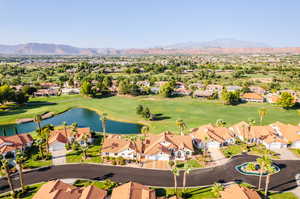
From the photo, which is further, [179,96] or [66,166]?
[179,96]

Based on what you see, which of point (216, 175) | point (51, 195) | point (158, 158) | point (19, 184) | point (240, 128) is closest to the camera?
point (51, 195)

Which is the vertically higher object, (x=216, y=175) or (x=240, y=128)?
(x=240, y=128)

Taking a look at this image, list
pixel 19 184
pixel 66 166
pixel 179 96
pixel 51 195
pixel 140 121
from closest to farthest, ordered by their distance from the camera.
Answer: pixel 51 195 < pixel 19 184 < pixel 66 166 < pixel 140 121 < pixel 179 96

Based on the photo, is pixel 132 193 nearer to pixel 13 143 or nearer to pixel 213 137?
pixel 213 137

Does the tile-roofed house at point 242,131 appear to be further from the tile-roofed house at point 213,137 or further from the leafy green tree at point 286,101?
the leafy green tree at point 286,101

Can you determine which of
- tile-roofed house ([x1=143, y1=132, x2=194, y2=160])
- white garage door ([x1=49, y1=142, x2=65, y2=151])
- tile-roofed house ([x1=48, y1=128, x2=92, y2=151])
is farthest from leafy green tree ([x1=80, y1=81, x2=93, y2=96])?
tile-roofed house ([x1=143, y1=132, x2=194, y2=160])

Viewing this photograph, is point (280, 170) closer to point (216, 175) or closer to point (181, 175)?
point (216, 175)

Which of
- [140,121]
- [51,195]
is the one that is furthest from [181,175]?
[140,121]
